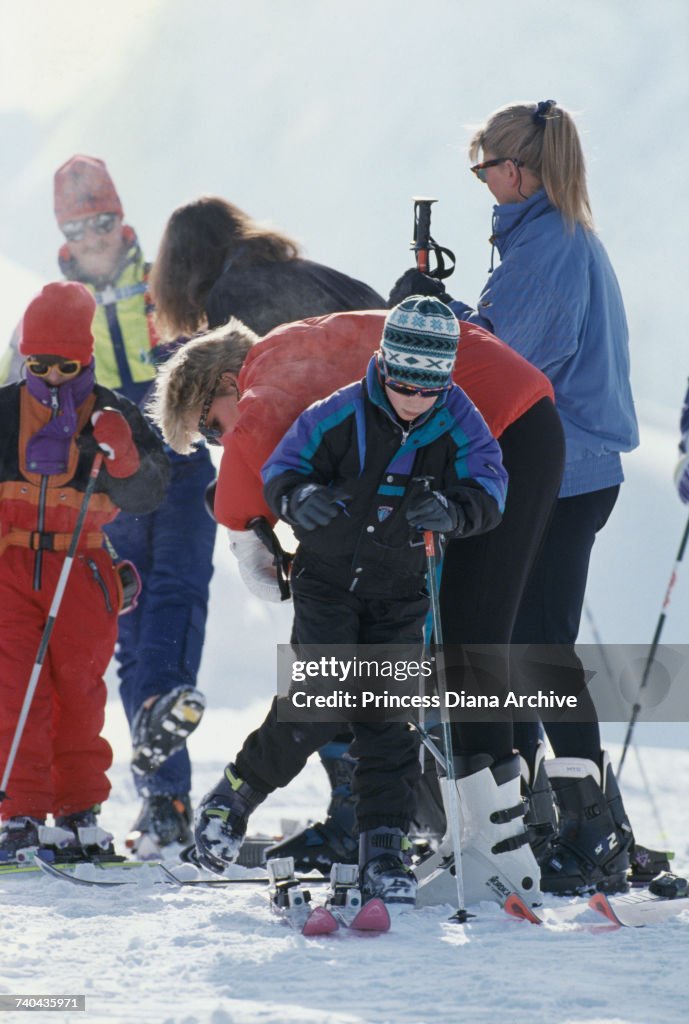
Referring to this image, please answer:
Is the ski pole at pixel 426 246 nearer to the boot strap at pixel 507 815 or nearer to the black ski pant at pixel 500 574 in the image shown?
the black ski pant at pixel 500 574

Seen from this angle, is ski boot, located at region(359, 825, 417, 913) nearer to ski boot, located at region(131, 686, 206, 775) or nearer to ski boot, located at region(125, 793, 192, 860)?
ski boot, located at region(131, 686, 206, 775)

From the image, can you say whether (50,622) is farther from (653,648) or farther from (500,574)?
(653,648)

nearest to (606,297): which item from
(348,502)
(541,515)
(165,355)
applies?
(541,515)

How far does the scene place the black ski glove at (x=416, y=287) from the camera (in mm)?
4113

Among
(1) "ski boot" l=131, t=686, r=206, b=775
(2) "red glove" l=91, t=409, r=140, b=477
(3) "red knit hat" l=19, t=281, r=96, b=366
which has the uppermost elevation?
(3) "red knit hat" l=19, t=281, r=96, b=366

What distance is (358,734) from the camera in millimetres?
3736

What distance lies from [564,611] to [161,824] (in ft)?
6.98

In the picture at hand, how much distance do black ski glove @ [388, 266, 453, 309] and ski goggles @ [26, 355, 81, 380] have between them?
4.64 feet

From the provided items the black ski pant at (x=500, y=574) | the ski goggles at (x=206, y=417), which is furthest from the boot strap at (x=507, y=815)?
the ski goggles at (x=206, y=417)

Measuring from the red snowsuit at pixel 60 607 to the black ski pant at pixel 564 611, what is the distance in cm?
156

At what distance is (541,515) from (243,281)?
1918mm

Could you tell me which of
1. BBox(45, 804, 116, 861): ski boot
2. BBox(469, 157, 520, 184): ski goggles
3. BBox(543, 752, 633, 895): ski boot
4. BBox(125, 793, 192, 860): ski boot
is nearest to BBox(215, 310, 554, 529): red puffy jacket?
BBox(469, 157, 520, 184): ski goggles

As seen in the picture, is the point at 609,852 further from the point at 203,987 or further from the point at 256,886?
the point at 203,987

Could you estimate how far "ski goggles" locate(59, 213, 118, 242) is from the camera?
22.7 ft
